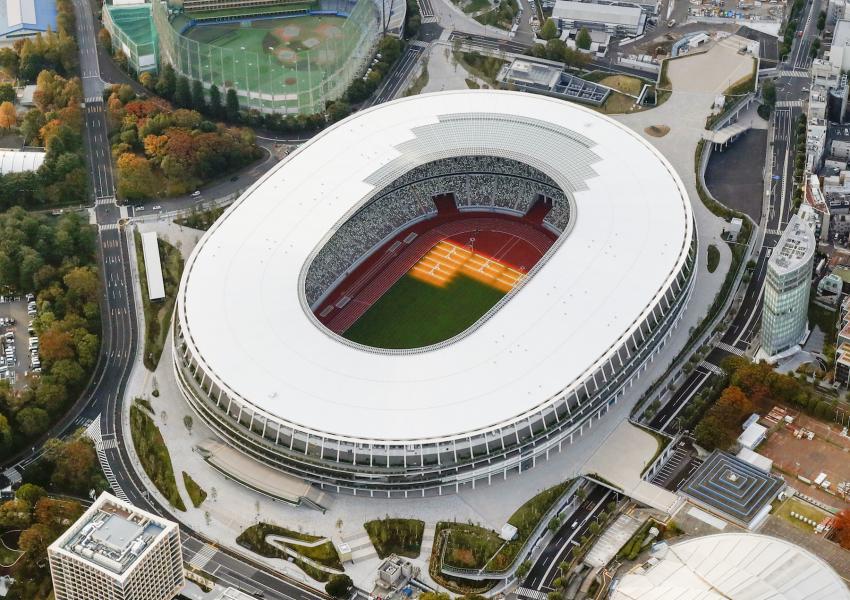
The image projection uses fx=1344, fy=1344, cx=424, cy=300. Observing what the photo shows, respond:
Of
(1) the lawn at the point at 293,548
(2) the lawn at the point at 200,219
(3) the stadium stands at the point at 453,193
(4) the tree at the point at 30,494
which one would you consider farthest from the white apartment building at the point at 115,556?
(2) the lawn at the point at 200,219

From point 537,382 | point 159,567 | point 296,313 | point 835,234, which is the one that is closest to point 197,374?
point 296,313

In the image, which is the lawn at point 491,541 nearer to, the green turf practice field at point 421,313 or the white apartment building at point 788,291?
the green turf practice field at point 421,313

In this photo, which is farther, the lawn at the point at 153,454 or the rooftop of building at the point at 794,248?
the rooftop of building at the point at 794,248

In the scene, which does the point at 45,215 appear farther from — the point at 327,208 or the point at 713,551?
the point at 713,551

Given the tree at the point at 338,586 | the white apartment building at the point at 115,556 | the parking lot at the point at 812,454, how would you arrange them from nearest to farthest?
the white apartment building at the point at 115,556, the tree at the point at 338,586, the parking lot at the point at 812,454

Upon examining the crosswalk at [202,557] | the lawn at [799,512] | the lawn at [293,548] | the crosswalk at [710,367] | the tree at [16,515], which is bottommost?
the crosswalk at [202,557]

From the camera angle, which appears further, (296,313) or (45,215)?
(45,215)

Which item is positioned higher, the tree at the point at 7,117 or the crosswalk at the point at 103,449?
the tree at the point at 7,117
